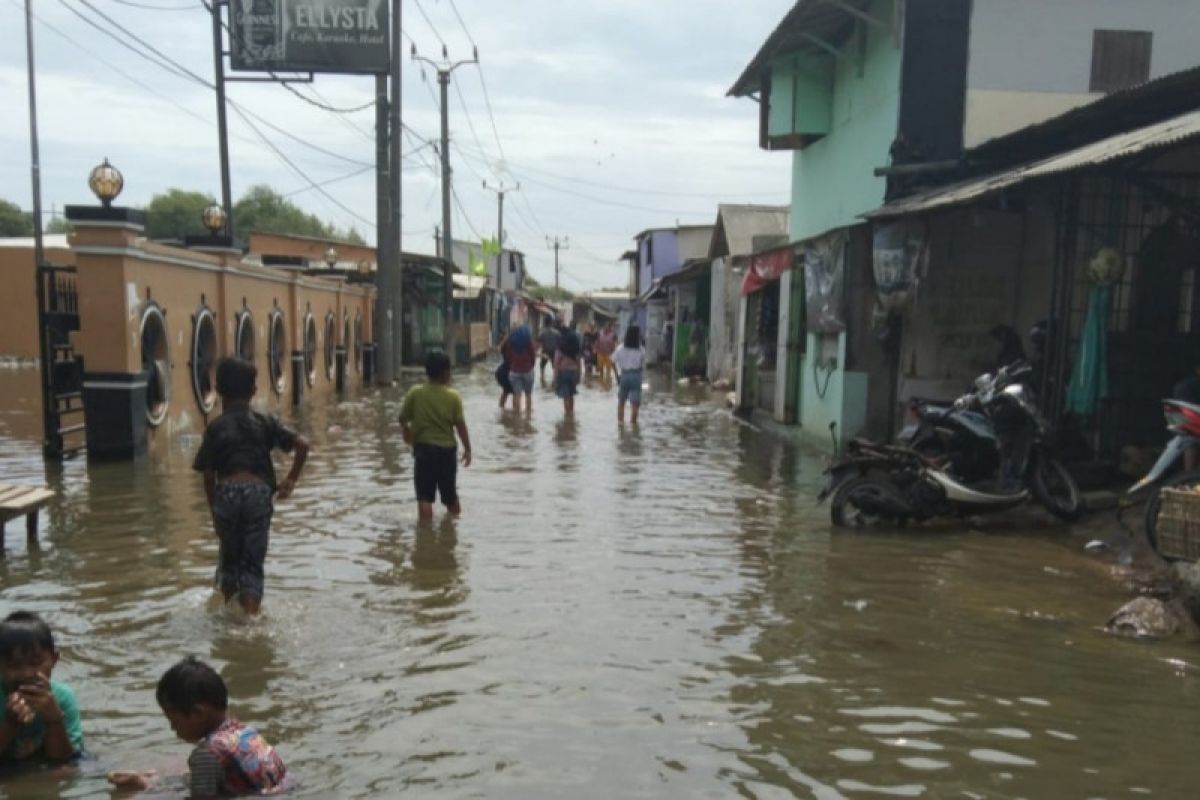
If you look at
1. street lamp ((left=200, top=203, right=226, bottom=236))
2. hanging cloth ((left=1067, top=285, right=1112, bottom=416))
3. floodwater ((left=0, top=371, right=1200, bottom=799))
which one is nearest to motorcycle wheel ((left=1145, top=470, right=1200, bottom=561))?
floodwater ((left=0, top=371, right=1200, bottom=799))

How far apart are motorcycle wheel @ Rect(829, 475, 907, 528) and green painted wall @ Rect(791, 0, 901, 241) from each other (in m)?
5.89

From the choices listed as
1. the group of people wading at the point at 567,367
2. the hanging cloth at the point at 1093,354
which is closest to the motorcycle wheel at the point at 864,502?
the hanging cloth at the point at 1093,354

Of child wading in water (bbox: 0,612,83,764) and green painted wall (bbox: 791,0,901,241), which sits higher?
green painted wall (bbox: 791,0,901,241)

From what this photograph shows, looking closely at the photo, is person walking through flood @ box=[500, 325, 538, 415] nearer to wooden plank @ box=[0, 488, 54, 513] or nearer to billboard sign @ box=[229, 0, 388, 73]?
wooden plank @ box=[0, 488, 54, 513]

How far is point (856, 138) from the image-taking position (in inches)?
595

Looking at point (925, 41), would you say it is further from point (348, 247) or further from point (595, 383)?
point (348, 247)

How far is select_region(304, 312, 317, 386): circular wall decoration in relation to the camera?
22.0 metres

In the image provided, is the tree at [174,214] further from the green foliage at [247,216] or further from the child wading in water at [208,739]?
the child wading in water at [208,739]

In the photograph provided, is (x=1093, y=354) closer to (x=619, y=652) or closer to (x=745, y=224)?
(x=619, y=652)

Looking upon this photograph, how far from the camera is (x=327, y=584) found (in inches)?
276

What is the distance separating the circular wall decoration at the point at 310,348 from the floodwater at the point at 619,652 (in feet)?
39.7

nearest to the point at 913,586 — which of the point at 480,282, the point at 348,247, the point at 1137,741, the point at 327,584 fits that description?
the point at 1137,741

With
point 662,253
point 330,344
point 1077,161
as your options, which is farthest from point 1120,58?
point 662,253

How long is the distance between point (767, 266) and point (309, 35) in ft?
47.7
